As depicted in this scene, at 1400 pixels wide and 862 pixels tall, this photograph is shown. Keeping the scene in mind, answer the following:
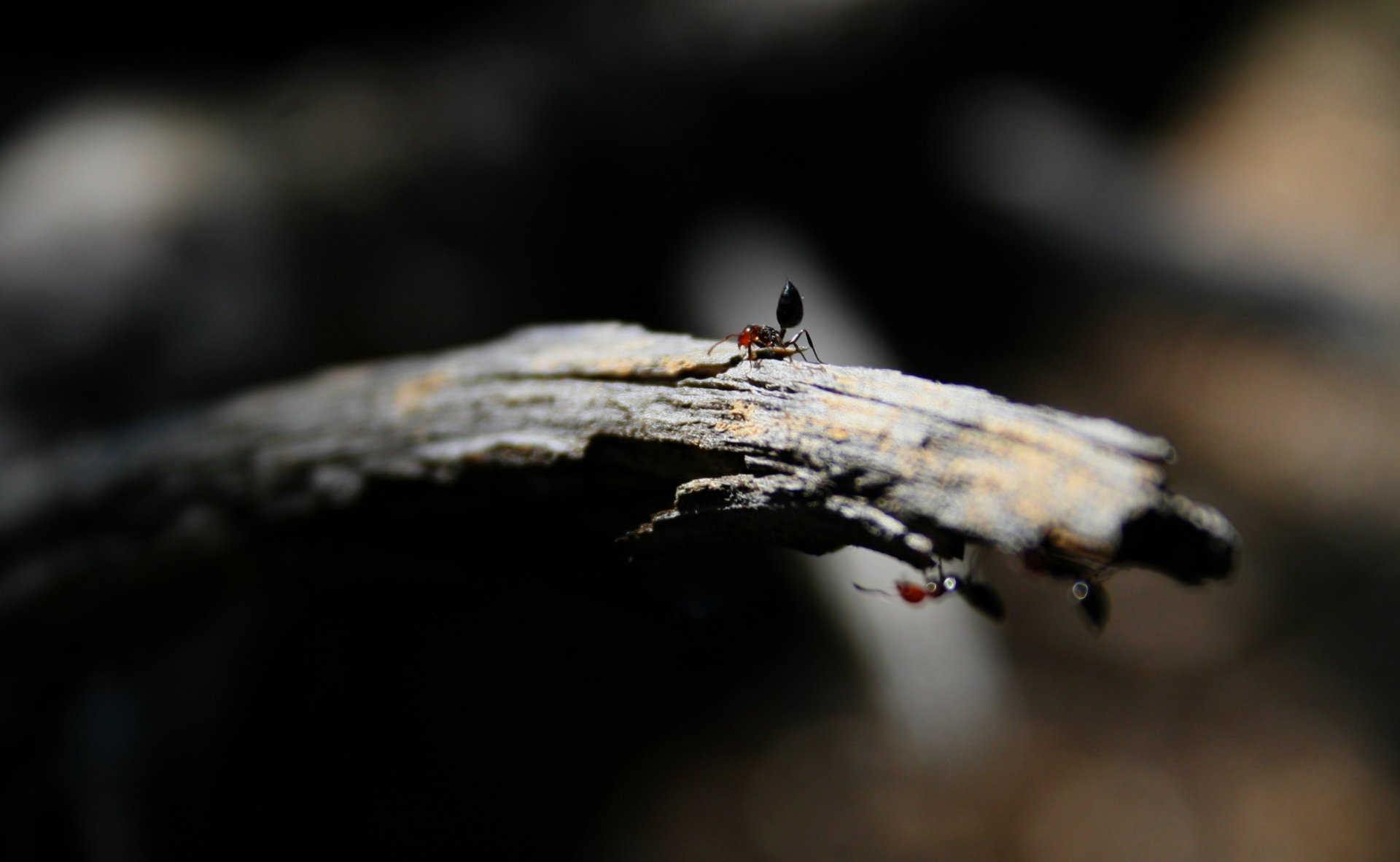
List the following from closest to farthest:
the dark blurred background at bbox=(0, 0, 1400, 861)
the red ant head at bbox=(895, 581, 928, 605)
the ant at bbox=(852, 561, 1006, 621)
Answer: the ant at bbox=(852, 561, 1006, 621) < the red ant head at bbox=(895, 581, 928, 605) < the dark blurred background at bbox=(0, 0, 1400, 861)

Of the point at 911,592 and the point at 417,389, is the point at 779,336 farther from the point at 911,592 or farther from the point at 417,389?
the point at 417,389

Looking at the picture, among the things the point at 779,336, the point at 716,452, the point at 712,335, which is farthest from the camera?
the point at 712,335

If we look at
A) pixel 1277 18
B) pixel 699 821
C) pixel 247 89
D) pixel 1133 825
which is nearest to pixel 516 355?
pixel 699 821

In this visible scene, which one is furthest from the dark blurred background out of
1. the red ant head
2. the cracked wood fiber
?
the cracked wood fiber

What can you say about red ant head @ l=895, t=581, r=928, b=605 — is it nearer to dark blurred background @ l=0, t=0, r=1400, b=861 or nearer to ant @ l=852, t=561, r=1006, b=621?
ant @ l=852, t=561, r=1006, b=621

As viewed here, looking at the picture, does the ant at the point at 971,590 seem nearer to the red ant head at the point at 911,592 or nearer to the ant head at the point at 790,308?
the red ant head at the point at 911,592

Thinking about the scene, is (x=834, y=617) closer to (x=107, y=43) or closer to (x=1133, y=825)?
(x=1133, y=825)

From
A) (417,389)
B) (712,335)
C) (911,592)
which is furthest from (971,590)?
(712,335)
